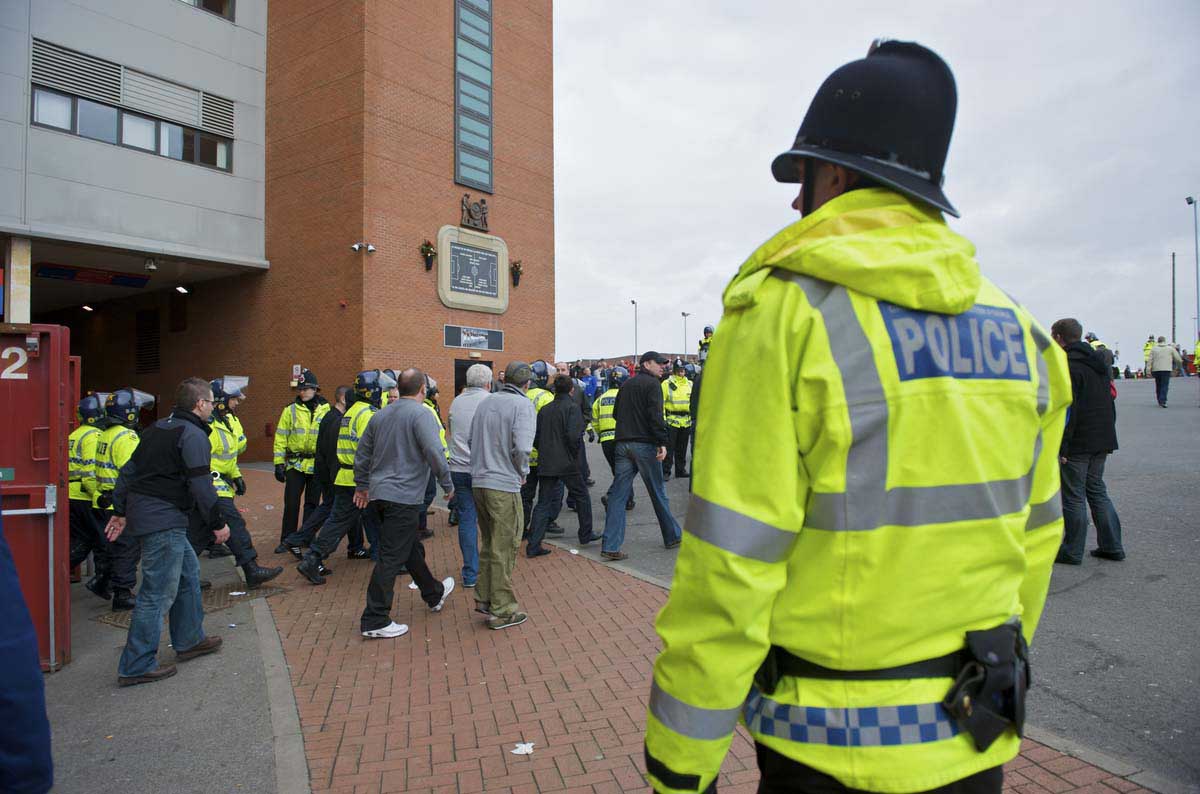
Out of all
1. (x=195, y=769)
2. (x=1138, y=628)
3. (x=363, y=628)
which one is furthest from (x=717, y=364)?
(x=1138, y=628)

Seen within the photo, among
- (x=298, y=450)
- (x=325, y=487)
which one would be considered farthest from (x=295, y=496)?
(x=325, y=487)

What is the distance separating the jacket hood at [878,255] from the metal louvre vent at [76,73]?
1825cm

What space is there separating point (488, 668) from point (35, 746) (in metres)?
3.56

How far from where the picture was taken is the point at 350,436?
7766mm

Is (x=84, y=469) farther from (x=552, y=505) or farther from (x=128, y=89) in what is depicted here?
(x=128, y=89)

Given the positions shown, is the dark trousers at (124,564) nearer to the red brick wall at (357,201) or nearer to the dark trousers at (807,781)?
the dark trousers at (807,781)

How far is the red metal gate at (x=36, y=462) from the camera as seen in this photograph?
493 cm

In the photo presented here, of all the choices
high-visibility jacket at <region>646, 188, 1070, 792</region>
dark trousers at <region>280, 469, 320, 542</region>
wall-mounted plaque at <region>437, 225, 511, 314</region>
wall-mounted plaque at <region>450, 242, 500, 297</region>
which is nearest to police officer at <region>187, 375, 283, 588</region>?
dark trousers at <region>280, 469, 320, 542</region>

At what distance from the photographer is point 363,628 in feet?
18.3

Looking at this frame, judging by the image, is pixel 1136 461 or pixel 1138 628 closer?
pixel 1138 628

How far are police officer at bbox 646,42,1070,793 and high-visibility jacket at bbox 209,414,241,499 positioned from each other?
7258 millimetres

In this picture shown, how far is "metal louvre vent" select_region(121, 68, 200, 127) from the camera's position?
1577 centimetres

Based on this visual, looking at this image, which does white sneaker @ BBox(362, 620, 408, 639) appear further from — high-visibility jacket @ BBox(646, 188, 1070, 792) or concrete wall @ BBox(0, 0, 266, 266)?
concrete wall @ BBox(0, 0, 266, 266)

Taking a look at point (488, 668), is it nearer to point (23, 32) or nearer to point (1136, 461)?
point (1136, 461)
